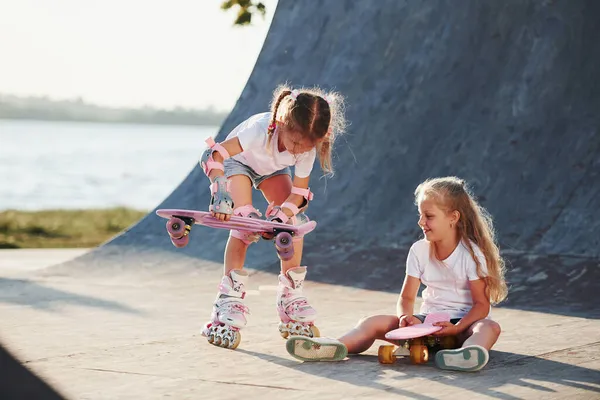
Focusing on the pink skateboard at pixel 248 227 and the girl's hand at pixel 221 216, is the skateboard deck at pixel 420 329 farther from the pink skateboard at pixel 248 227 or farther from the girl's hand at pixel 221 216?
the girl's hand at pixel 221 216

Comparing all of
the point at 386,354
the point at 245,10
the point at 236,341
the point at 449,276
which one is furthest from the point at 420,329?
the point at 245,10

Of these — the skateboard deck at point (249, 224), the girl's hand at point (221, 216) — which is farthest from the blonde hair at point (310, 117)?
the girl's hand at point (221, 216)

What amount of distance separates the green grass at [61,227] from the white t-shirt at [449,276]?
293 inches

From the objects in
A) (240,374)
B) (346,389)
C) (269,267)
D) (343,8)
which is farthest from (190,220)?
(343,8)

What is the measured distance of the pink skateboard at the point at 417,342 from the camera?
4055 mm

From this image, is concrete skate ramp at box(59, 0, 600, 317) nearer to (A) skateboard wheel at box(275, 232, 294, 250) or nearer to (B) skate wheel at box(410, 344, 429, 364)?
(A) skateboard wheel at box(275, 232, 294, 250)

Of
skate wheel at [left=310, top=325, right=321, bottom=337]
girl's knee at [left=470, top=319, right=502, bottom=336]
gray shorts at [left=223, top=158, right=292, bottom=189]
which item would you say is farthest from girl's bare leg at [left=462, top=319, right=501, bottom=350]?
gray shorts at [left=223, top=158, right=292, bottom=189]

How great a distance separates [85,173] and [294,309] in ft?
91.4

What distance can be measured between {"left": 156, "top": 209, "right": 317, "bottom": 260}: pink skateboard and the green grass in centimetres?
688

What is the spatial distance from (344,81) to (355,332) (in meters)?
4.55

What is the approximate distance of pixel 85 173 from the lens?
104ft

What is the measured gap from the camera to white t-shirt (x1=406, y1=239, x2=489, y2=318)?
4293mm

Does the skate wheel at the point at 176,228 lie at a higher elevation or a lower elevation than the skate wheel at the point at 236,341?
higher

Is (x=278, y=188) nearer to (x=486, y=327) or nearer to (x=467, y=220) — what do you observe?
(x=467, y=220)
